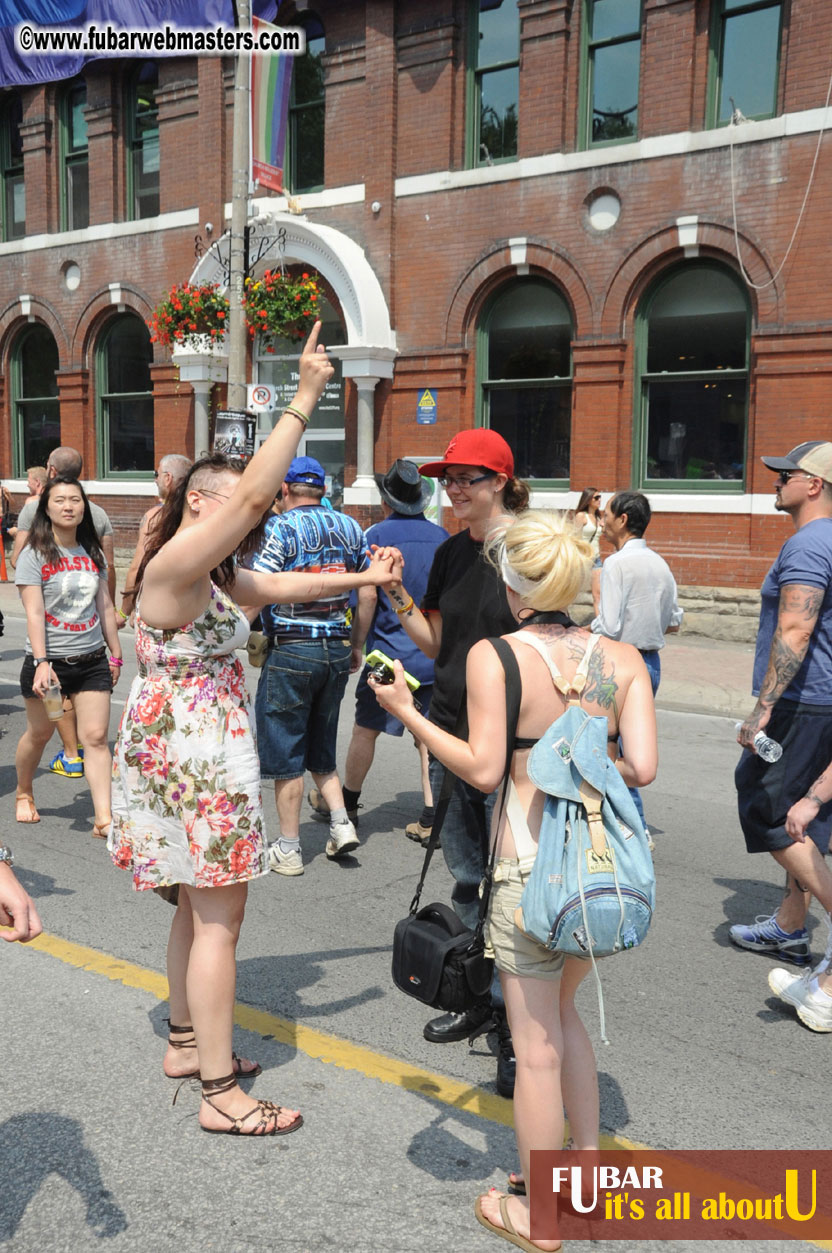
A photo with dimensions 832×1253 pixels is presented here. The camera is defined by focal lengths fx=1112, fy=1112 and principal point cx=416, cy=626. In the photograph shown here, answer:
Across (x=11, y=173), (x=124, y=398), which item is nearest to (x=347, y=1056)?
(x=124, y=398)

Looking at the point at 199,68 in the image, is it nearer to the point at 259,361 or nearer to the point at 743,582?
the point at 259,361

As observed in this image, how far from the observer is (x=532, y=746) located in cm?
266

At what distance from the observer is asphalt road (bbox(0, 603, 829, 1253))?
2.81 metres

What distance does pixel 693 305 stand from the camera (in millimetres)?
13773

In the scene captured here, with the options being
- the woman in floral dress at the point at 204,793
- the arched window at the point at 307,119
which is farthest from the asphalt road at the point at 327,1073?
the arched window at the point at 307,119

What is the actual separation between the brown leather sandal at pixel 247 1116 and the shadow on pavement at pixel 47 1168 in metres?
0.34

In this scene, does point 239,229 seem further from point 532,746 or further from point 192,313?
point 532,746

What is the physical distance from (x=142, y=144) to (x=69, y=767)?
14742mm

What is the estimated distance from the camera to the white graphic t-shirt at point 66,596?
605cm

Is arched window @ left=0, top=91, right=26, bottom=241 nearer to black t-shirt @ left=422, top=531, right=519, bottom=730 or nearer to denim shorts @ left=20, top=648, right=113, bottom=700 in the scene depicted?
denim shorts @ left=20, top=648, right=113, bottom=700

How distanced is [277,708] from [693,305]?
10.2m

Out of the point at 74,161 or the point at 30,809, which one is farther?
the point at 74,161

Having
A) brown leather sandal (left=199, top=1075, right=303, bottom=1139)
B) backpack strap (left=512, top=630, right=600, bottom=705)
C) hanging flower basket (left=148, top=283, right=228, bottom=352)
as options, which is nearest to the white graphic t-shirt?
brown leather sandal (left=199, top=1075, right=303, bottom=1139)

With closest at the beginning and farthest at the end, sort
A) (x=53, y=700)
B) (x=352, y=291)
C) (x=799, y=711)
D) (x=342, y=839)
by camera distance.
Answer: (x=799, y=711) < (x=342, y=839) < (x=53, y=700) < (x=352, y=291)
